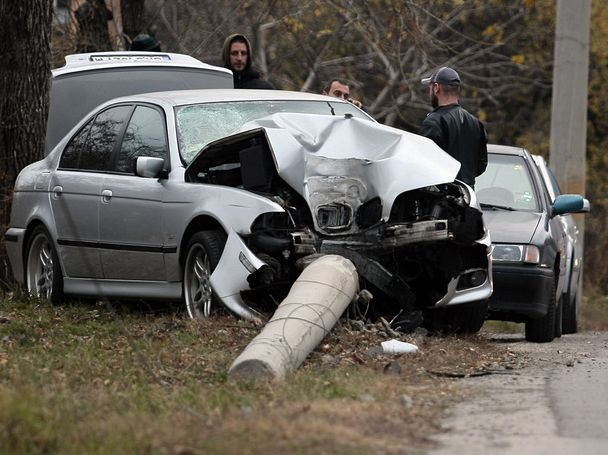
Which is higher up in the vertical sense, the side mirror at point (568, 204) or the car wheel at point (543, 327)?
the side mirror at point (568, 204)

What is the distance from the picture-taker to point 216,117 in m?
10.3

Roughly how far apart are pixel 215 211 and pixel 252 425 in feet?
11.3

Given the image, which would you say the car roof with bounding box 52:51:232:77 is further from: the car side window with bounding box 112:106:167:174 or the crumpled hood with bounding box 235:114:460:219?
the crumpled hood with bounding box 235:114:460:219

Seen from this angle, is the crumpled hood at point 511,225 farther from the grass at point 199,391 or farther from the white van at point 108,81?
the white van at point 108,81

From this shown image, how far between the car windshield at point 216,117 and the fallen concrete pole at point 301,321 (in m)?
1.78

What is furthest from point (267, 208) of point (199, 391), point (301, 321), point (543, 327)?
point (543, 327)

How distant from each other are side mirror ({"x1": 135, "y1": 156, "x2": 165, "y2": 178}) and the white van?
10.5 ft

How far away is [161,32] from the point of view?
890 inches

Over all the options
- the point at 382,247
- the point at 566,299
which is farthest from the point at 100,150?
the point at 566,299

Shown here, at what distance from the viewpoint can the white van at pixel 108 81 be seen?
13.0 m

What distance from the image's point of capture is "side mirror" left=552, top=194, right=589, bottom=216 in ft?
37.6

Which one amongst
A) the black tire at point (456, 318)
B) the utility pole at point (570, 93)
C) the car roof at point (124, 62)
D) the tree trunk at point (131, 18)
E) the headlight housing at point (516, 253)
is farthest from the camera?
the tree trunk at point (131, 18)

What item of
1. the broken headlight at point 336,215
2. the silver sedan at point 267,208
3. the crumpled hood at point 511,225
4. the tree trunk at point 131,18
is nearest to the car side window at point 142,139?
the silver sedan at point 267,208

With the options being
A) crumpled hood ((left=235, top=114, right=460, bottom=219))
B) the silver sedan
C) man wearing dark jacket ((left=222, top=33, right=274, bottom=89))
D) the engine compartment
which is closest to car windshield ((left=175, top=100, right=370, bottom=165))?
the silver sedan
